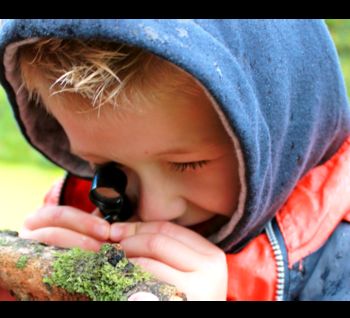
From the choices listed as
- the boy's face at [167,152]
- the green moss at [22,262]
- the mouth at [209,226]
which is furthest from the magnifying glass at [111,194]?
the green moss at [22,262]

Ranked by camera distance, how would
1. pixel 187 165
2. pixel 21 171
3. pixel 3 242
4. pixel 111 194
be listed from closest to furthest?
pixel 3 242
pixel 187 165
pixel 111 194
pixel 21 171

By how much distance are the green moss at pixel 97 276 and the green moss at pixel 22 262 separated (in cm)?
4

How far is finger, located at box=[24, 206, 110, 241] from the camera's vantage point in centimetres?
103

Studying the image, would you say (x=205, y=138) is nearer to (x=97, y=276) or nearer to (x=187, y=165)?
(x=187, y=165)

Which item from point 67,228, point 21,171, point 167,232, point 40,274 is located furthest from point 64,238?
point 21,171

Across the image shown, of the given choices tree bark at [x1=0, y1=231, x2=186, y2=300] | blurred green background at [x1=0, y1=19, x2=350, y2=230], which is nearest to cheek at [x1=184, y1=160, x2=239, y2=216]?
tree bark at [x1=0, y1=231, x2=186, y2=300]

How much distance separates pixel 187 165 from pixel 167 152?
0.19ft

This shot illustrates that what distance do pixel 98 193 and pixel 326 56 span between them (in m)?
0.44

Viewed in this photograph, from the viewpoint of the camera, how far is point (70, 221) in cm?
108

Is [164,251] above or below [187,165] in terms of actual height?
below

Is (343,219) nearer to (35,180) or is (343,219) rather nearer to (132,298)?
(132,298)

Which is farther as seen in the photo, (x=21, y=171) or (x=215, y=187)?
(x=21, y=171)
